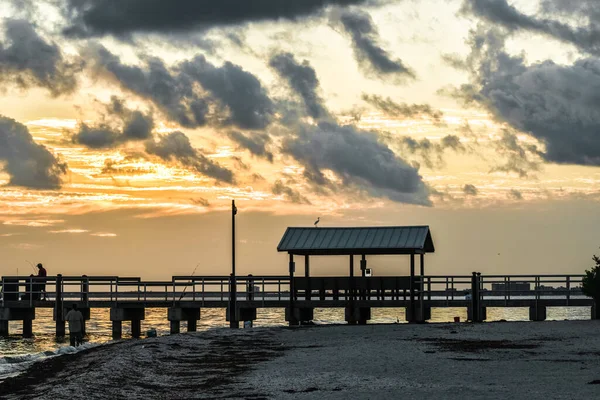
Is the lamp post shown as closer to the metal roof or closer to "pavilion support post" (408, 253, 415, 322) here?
the metal roof

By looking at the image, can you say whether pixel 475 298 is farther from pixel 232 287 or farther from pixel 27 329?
pixel 27 329

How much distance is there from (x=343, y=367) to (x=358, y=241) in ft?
64.4

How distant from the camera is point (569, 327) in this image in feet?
114

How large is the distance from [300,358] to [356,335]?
8008mm

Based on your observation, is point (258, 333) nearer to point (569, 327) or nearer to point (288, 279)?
point (288, 279)

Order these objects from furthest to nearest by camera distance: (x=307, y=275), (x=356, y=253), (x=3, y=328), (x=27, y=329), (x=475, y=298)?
(x=27, y=329) < (x=3, y=328) < (x=307, y=275) < (x=356, y=253) < (x=475, y=298)

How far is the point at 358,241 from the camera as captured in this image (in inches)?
1676

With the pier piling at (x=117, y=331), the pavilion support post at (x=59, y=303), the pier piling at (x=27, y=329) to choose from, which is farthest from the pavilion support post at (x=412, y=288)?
the pier piling at (x=27, y=329)

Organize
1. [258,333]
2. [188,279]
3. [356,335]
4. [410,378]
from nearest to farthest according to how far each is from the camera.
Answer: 1. [410,378]
2. [356,335]
3. [258,333]
4. [188,279]

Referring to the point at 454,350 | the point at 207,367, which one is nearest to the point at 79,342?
the point at 207,367

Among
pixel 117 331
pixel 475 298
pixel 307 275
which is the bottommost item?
pixel 117 331

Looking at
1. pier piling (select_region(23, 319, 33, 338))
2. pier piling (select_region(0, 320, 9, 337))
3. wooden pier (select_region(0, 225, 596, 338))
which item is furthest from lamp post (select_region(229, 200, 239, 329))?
pier piling (select_region(23, 319, 33, 338))

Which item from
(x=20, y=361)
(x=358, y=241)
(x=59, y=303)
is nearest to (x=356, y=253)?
(x=358, y=241)

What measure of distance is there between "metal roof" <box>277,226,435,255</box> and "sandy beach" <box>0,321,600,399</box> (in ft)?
22.5
